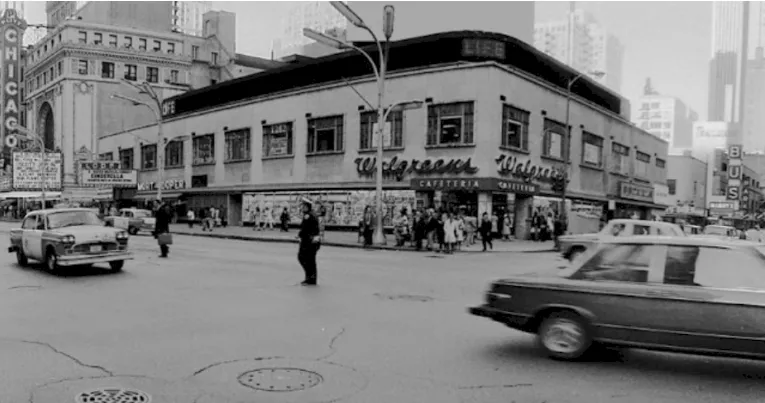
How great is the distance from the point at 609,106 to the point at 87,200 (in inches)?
1936

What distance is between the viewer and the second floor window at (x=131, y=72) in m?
79.3

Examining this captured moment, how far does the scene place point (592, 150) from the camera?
149 ft

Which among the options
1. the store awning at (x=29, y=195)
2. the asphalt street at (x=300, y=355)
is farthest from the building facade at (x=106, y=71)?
the asphalt street at (x=300, y=355)

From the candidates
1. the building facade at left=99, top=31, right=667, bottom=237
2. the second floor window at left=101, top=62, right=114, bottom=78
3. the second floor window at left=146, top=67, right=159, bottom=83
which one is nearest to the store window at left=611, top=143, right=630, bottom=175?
the building facade at left=99, top=31, right=667, bottom=237

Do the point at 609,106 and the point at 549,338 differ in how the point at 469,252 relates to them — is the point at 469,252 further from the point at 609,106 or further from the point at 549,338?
the point at 609,106

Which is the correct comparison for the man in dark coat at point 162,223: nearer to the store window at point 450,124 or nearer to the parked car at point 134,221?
the parked car at point 134,221

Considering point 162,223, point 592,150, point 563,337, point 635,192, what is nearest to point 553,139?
point 592,150

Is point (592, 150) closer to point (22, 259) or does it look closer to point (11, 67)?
point (22, 259)

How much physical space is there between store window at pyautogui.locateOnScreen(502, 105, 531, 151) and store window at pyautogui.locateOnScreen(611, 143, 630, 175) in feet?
53.9

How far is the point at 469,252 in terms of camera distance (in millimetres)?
25234

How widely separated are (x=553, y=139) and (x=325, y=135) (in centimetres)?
1398

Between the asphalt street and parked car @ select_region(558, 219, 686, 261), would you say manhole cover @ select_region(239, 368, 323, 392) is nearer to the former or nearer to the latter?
the asphalt street

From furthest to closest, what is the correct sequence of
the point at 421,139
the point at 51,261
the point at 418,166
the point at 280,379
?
the point at 421,139
the point at 418,166
the point at 51,261
the point at 280,379

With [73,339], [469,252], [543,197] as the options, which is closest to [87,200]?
[543,197]
